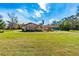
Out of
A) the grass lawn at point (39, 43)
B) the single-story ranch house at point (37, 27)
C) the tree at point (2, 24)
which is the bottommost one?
the grass lawn at point (39, 43)

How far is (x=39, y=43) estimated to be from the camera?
6.85 ft

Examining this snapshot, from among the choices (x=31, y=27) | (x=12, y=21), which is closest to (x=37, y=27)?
(x=31, y=27)

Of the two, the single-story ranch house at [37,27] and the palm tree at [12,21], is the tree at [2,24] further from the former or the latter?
the single-story ranch house at [37,27]

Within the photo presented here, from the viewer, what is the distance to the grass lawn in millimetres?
2064

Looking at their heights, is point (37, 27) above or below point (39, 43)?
above

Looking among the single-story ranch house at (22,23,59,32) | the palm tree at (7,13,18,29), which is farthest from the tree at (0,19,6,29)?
the single-story ranch house at (22,23,59,32)

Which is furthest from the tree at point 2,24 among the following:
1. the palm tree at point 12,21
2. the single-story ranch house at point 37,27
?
the single-story ranch house at point 37,27

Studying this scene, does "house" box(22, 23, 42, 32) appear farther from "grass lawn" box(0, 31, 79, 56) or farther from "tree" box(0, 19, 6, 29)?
"tree" box(0, 19, 6, 29)

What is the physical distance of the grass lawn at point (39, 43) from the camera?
6.77ft

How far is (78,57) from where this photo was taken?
2.05 m

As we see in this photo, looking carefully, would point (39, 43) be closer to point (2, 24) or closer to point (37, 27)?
point (37, 27)

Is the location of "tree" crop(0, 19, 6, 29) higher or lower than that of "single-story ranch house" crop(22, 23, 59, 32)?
higher

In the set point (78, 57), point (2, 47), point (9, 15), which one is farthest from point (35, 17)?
point (78, 57)

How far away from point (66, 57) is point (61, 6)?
48cm
